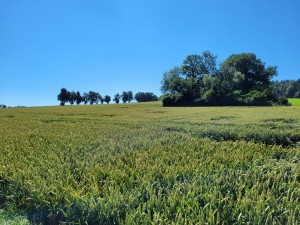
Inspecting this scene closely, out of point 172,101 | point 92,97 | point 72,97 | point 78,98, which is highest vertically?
point 92,97

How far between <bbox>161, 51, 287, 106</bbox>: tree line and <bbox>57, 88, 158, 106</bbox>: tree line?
3561 cm

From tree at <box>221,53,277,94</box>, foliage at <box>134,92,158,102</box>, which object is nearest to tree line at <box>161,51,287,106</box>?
tree at <box>221,53,277,94</box>

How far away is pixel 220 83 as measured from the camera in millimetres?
62750

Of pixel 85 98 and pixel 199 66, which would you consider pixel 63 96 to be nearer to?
pixel 85 98

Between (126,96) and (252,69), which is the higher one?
(252,69)

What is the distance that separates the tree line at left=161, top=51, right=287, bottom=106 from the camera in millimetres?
54719

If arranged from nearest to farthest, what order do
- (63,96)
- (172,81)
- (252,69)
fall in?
1. (172,81)
2. (252,69)
3. (63,96)

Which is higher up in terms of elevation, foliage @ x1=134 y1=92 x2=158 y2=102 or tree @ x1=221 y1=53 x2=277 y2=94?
tree @ x1=221 y1=53 x2=277 y2=94

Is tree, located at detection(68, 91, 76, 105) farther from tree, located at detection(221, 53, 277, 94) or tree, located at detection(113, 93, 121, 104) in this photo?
tree, located at detection(221, 53, 277, 94)

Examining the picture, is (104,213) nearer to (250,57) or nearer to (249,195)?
(249,195)

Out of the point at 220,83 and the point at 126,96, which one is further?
the point at 126,96

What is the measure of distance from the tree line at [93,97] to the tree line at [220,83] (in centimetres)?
3561

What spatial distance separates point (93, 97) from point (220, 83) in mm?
57368

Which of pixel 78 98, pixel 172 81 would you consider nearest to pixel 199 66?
pixel 172 81
